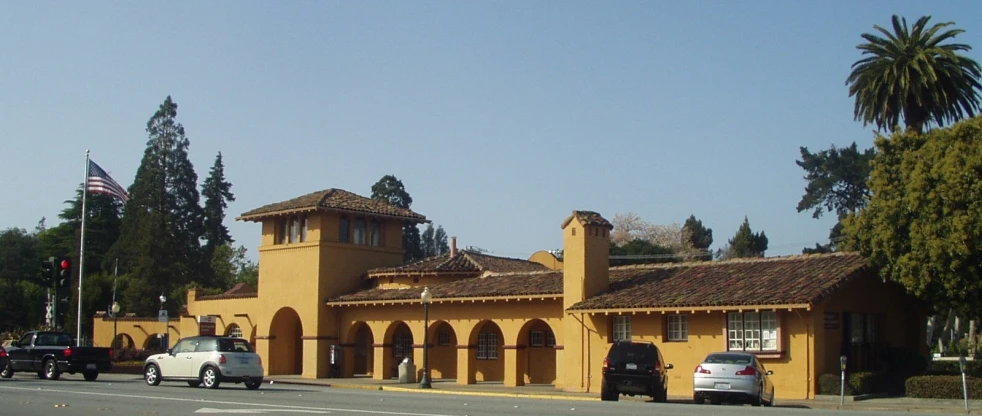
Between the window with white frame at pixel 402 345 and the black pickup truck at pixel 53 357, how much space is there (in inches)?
455

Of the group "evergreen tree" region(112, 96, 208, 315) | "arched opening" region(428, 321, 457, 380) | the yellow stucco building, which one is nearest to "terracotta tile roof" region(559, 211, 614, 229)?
the yellow stucco building

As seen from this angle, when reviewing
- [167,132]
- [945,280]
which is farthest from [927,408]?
[167,132]

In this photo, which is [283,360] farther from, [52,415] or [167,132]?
[167,132]

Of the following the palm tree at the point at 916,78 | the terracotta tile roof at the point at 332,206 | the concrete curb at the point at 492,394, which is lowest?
the concrete curb at the point at 492,394

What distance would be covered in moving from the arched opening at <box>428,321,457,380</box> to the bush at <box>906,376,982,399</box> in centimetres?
1851

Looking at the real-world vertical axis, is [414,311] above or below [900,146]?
below

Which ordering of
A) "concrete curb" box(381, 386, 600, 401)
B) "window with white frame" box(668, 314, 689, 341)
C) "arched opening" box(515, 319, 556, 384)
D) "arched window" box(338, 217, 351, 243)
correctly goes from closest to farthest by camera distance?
"concrete curb" box(381, 386, 600, 401)
"window with white frame" box(668, 314, 689, 341)
"arched opening" box(515, 319, 556, 384)
"arched window" box(338, 217, 351, 243)

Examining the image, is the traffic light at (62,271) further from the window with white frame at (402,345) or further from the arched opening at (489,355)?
the arched opening at (489,355)

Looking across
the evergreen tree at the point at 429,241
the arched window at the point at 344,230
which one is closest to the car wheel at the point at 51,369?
the arched window at the point at 344,230

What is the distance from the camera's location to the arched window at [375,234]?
42.7m

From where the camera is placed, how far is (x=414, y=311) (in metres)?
38.1

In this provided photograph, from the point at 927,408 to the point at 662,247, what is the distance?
223 feet

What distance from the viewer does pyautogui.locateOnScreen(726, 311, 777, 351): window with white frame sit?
27.8 metres

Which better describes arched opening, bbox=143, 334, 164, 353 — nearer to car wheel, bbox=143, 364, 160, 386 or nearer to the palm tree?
car wheel, bbox=143, 364, 160, 386
